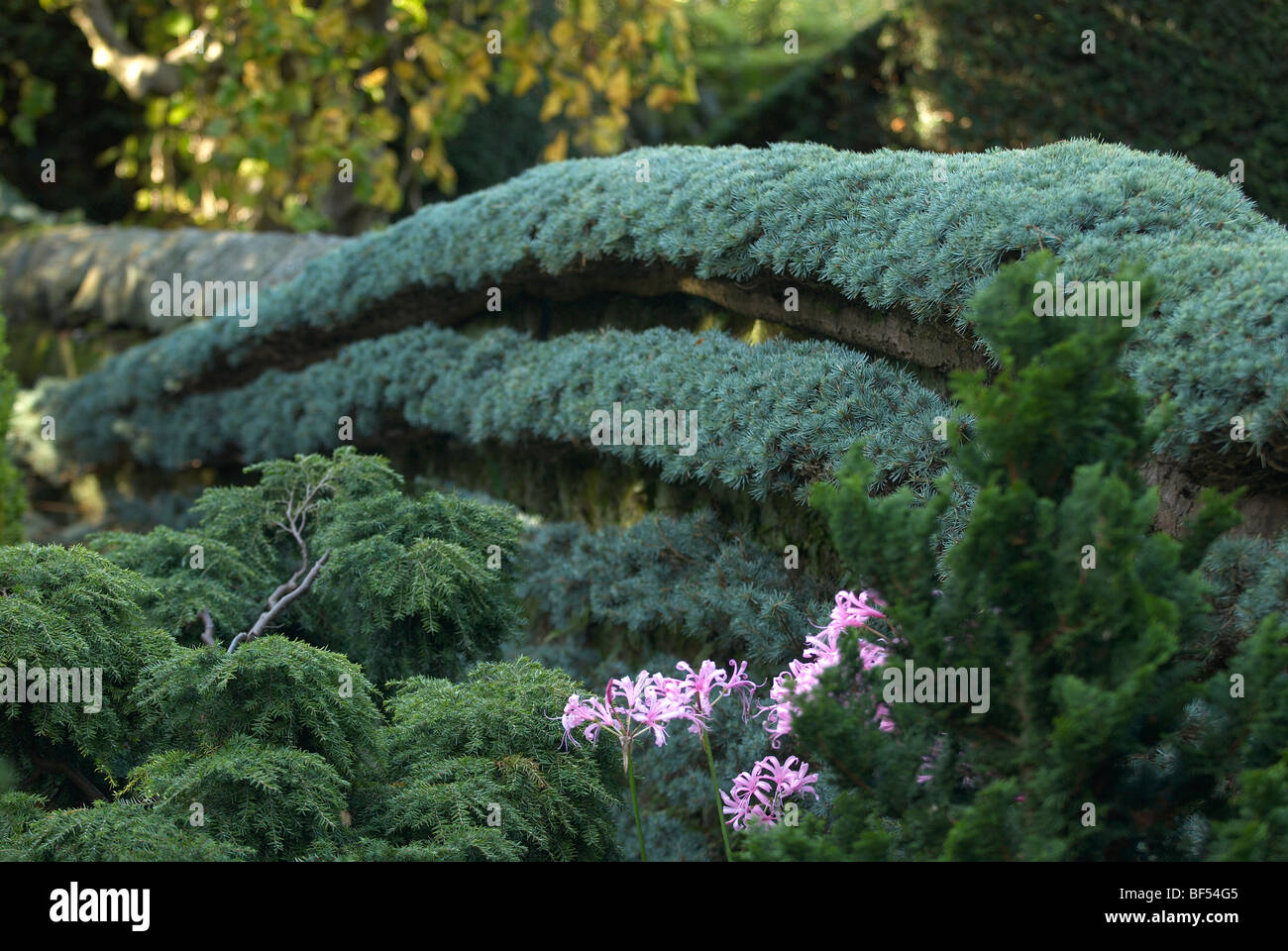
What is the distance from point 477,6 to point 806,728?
8.77 m

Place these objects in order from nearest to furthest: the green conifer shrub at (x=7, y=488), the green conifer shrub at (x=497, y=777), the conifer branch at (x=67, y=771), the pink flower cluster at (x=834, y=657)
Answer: the pink flower cluster at (x=834, y=657) < the green conifer shrub at (x=497, y=777) < the conifer branch at (x=67, y=771) < the green conifer shrub at (x=7, y=488)

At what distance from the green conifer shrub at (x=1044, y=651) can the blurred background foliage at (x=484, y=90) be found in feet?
20.1

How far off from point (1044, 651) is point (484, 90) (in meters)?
7.89

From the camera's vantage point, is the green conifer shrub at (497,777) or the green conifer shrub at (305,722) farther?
the green conifer shrub at (497,777)

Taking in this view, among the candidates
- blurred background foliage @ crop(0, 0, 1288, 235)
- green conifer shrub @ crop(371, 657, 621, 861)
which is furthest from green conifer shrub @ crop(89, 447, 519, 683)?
blurred background foliage @ crop(0, 0, 1288, 235)

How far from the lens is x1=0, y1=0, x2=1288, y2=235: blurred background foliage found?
24.8 ft

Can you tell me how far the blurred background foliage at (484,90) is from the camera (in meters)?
7.56

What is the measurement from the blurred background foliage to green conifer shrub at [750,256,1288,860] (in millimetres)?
6124

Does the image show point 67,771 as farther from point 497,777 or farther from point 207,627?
point 497,777

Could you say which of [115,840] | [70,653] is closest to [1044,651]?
[115,840]

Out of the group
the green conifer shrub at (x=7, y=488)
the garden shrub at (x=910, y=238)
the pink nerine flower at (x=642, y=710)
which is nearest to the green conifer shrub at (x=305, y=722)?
the pink nerine flower at (x=642, y=710)

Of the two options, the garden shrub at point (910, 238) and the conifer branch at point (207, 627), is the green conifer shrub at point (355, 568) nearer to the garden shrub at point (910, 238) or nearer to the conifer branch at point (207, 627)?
the conifer branch at point (207, 627)

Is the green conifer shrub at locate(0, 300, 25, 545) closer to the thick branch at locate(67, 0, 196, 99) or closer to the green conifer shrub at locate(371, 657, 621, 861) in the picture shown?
the thick branch at locate(67, 0, 196, 99)
